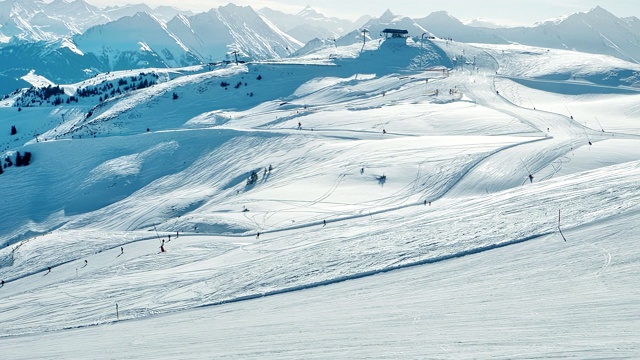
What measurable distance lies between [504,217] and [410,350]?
38.4 feet

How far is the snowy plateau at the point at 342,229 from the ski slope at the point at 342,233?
0.37 ft

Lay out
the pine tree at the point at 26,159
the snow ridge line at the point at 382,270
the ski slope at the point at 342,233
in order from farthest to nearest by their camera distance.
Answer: the pine tree at the point at 26,159 → the snow ridge line at the point at 382,270 → the ski slope at the point at 342,233

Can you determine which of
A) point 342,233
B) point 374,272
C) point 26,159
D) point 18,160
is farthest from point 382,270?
point 18,160

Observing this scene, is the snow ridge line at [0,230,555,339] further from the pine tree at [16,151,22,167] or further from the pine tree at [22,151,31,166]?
the pine tree at [16,151,22,167]

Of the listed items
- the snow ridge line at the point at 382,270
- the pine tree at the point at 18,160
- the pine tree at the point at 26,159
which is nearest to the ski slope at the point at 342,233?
the snow ridge line at the point at 382,270

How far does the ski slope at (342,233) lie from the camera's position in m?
15.2

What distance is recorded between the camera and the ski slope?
15172 millimetres

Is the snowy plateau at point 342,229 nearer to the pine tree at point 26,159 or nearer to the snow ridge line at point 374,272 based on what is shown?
the snow ridge line at point 374,272

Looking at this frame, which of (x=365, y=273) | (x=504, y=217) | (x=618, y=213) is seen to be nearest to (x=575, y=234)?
(x=618, y=213)

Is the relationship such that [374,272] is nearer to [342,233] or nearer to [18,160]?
[342,233]

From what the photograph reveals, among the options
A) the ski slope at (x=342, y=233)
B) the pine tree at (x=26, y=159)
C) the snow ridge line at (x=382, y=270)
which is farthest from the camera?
the pine tree at (x=26, y=159)

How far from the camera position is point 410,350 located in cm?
1334

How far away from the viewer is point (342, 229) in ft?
93.8

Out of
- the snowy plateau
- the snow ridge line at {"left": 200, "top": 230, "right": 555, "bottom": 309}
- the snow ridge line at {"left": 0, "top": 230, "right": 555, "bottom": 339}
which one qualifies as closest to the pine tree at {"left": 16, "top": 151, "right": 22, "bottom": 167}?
the snowy plateau
